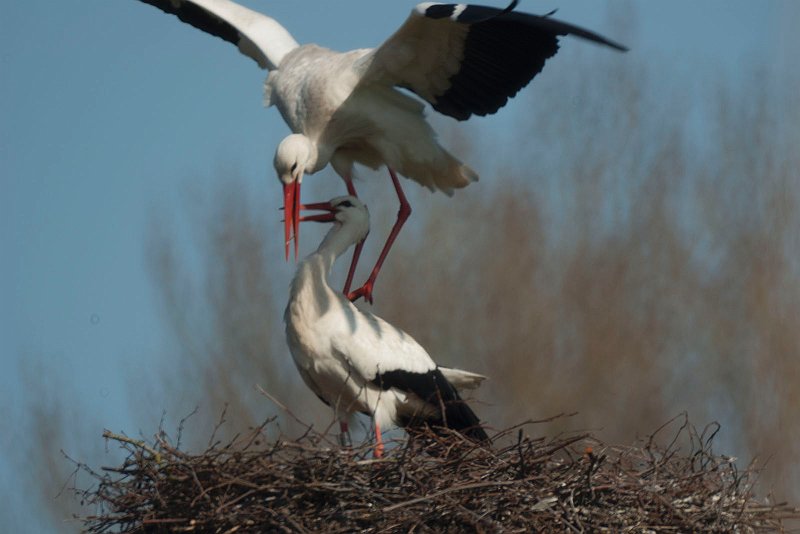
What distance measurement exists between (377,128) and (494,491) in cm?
230

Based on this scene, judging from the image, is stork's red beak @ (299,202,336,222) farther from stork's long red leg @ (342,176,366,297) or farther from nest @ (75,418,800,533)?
nest @ (75,418,800,533)

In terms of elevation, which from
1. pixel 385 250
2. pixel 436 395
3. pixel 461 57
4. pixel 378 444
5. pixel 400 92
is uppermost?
pixel 400 92

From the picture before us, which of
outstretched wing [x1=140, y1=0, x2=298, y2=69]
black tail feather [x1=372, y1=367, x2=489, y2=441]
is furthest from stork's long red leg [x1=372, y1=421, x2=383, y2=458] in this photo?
outstretched wing [x1=140, y1=0, x2=298, y2=69]

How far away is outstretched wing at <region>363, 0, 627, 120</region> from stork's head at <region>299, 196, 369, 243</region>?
73 cm

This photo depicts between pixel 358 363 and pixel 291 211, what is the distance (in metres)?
0.98

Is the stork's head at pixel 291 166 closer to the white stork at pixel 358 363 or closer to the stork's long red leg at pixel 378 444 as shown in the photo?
the white stork at pixel 358 363

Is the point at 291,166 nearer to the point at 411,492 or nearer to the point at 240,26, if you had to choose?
the point at 240,26

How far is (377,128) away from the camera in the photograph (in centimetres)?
641

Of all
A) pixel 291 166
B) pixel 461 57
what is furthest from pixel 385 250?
pixel 461 57

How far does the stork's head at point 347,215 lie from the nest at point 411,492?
1.22 m

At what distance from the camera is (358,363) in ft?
17.6

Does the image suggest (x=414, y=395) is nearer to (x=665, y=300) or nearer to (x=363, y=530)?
(x=363, y=530)

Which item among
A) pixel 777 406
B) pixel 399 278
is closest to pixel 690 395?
pixel 777 406

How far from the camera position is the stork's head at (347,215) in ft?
19.0
